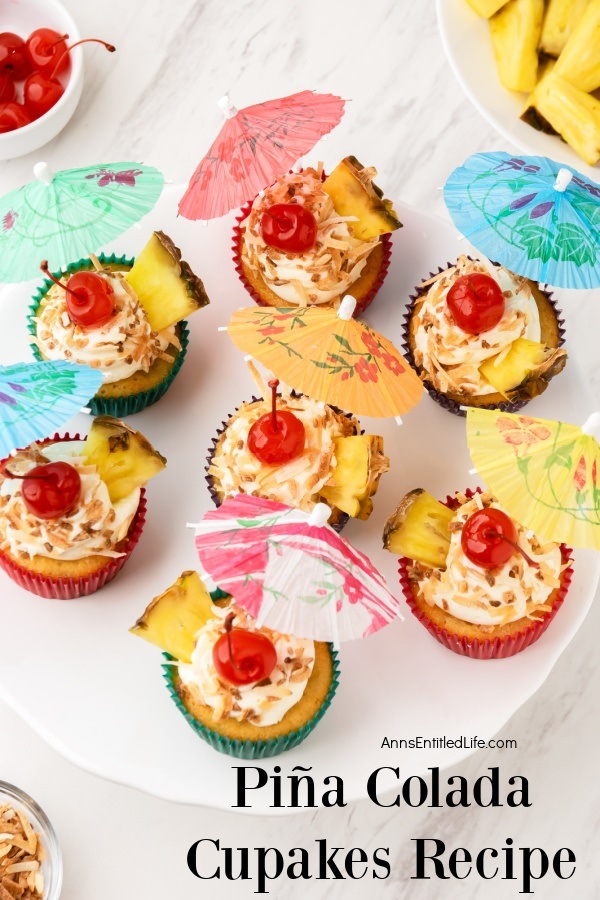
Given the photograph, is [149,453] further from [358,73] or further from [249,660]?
[358,73]

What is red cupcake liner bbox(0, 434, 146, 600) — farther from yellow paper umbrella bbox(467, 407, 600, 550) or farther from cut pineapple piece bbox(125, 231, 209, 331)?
yellow paper umbrella bbox(467, 407, 600, 550)

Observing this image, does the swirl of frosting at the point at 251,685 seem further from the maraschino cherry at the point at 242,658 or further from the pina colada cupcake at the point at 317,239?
the pina colada cupcake at the point at 317,239

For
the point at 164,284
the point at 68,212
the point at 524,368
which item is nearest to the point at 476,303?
the point at 524,368

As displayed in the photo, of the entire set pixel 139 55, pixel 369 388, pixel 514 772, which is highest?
pixel 139 55

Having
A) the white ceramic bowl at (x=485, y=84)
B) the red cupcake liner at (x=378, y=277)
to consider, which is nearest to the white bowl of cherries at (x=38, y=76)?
the red cupcake liner at (x=378, y=277)

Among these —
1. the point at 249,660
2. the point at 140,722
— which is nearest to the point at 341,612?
the point at 249,660

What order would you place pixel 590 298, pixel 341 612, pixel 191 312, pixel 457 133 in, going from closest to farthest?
pixel 341 612 < pixel 191 312 < pixel 590 298 < pixel 457 133

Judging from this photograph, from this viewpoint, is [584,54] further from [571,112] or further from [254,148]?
[254,148]

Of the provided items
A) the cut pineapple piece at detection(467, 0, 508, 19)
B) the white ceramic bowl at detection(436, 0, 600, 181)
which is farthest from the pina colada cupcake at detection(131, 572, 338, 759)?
the cut pineapple piece at detection(467, 0, 508, 19)
